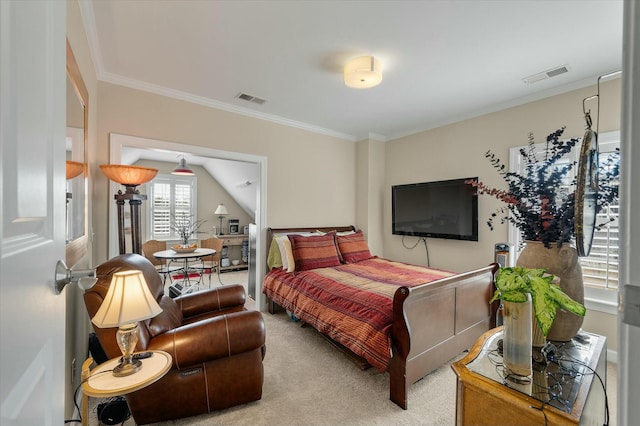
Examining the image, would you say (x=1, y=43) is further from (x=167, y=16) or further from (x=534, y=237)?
(x=167, y=16)

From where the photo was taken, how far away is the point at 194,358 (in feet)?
5.51

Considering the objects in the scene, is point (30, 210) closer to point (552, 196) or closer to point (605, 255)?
point (552, 196)

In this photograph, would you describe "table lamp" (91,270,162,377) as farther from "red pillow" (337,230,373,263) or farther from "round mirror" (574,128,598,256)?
"red pillow" (337,230,373,263)

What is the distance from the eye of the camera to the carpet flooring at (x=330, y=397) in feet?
6.07

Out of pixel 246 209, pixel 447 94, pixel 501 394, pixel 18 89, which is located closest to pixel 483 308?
pixel 501 394

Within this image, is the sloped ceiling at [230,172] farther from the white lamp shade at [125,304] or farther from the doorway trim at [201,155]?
the white lamp shade at [125,304]

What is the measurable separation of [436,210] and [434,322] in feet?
6.99

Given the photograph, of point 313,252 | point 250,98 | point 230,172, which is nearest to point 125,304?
point 313,252

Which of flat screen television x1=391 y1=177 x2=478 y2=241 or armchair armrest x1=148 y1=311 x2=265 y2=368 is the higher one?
flat screen television x1=391 y1=177 x2=478 y2=241

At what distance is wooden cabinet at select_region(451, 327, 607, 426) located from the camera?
883 mm

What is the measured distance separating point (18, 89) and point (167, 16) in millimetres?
2017

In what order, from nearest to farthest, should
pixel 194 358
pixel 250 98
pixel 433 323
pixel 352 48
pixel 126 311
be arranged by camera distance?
pixel 126 311, pixel 194 358, pixel 433 323, pixel 352 48, pixel 250 98

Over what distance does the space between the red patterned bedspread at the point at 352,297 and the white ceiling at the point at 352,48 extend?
2.10m

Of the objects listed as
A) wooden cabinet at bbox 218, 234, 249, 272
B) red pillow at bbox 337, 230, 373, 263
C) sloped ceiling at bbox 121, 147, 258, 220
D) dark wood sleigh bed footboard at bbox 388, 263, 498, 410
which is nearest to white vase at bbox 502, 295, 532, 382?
dark wood sleigh bed footboard at bbox 388, 263, 498, 410
